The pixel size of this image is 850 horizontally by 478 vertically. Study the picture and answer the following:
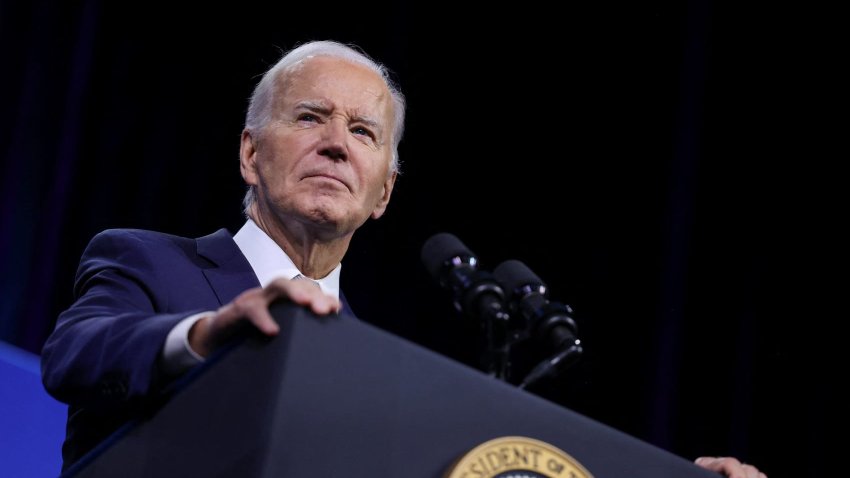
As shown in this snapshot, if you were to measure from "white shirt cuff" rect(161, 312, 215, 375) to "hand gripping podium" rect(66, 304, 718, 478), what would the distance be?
6 centimetres

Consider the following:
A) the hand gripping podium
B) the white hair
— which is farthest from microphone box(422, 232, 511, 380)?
the white hair

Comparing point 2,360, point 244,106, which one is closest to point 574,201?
point 244,106

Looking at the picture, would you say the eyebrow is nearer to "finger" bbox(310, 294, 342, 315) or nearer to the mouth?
the mouth

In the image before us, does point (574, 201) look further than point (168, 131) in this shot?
Yes

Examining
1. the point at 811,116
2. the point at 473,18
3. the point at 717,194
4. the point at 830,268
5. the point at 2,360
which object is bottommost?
the point at 2,360

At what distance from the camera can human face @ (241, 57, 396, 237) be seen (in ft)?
6.07

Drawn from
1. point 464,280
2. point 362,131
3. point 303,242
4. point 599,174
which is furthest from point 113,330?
point 599,174

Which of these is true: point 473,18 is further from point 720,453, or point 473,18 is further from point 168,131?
point 720,453

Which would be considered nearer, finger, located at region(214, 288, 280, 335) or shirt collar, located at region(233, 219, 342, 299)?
finger, located at region(214, 288, 280, 335)

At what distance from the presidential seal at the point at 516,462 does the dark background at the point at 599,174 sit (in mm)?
2513

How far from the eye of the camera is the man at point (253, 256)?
3.49 feet

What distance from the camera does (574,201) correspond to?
374 cm

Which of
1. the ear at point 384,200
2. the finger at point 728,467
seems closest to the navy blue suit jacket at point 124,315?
the ear at point 384,200

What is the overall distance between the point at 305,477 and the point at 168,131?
8.76ft
